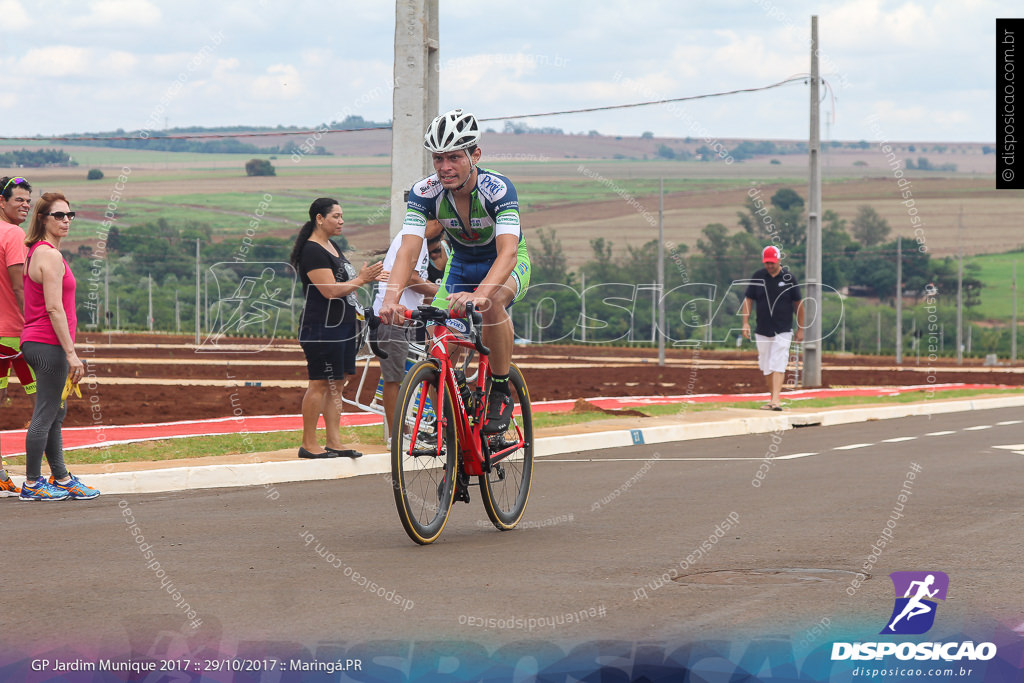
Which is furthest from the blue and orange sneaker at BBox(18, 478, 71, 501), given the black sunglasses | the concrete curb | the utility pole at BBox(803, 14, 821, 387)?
the utility pole at BBox(803, 14, 821, 387)

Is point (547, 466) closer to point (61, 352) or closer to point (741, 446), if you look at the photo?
point (741, 446)

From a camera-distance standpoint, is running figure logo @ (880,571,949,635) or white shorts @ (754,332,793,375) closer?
running figure logo @ (880,571,949,635)

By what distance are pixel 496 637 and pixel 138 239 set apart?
307 ft

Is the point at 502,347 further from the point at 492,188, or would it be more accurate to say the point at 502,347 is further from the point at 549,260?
the point at 549,260

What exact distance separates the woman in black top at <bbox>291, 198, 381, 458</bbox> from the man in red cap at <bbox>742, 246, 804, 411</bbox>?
871 cm

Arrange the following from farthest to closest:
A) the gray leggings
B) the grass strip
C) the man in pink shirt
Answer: the grass strip, the man in pink shirt, the gray leggings

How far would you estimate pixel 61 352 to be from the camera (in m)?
9.23

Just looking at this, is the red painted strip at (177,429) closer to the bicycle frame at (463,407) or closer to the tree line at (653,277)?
the bicycle frame at (463,407)

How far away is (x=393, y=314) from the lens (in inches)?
→ 278

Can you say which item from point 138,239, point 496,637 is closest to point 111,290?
point 138,239

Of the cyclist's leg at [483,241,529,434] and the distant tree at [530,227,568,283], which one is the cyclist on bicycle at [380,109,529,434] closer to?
the cyclist's leg at [483,241,529,434]

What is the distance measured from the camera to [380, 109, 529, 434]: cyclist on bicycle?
7336 mm

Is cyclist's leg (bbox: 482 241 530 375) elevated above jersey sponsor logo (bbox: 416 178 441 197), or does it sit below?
below

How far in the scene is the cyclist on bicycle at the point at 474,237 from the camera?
24.1 feet
